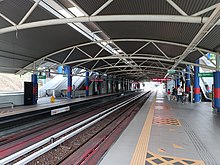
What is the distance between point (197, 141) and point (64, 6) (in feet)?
26.6

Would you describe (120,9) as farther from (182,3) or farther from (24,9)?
(24,9)

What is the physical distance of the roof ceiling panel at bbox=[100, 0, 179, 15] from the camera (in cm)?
647

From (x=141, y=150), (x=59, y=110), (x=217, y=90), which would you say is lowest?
(x=59, y=110)

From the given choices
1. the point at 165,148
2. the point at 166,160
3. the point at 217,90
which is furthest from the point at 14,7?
the point at 217,90

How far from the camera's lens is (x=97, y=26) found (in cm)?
960

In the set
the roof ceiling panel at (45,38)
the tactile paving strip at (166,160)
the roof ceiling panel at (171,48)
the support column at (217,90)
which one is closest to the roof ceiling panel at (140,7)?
the roof ceiling panel at (45,38)

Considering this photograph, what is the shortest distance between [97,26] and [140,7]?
3.42 meters

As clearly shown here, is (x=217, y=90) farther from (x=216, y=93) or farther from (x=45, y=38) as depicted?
(x=45, y=38)

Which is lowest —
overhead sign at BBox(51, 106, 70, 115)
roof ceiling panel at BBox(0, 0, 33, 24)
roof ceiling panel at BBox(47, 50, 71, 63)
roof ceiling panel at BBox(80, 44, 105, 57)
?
overhead sign at BBox(51, 106, 70, 115)

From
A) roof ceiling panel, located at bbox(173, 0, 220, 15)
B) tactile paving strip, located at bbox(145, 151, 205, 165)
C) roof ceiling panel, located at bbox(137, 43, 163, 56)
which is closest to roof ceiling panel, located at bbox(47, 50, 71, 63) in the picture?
roof ceiling panel, located at bbox(137, 43, 163, 56)

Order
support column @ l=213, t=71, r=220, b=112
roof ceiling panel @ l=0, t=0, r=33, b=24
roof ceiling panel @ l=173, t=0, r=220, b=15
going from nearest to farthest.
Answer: roof ceiling panel @ l=173, t=0, r=220, b=15
roof ceiling panel @ l=0, t=0, r=33, b=24
support column @ l=213, t=71, r=220, b=112

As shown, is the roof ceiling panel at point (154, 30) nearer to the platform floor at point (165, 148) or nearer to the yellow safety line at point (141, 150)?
the platform floor at point (165, 148)

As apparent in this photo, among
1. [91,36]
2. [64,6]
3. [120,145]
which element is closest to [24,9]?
[64,6]

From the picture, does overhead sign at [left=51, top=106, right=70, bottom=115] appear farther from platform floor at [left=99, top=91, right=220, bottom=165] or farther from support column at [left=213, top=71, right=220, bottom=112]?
support column at [left=213, top=71, right=220, bottom=112]
